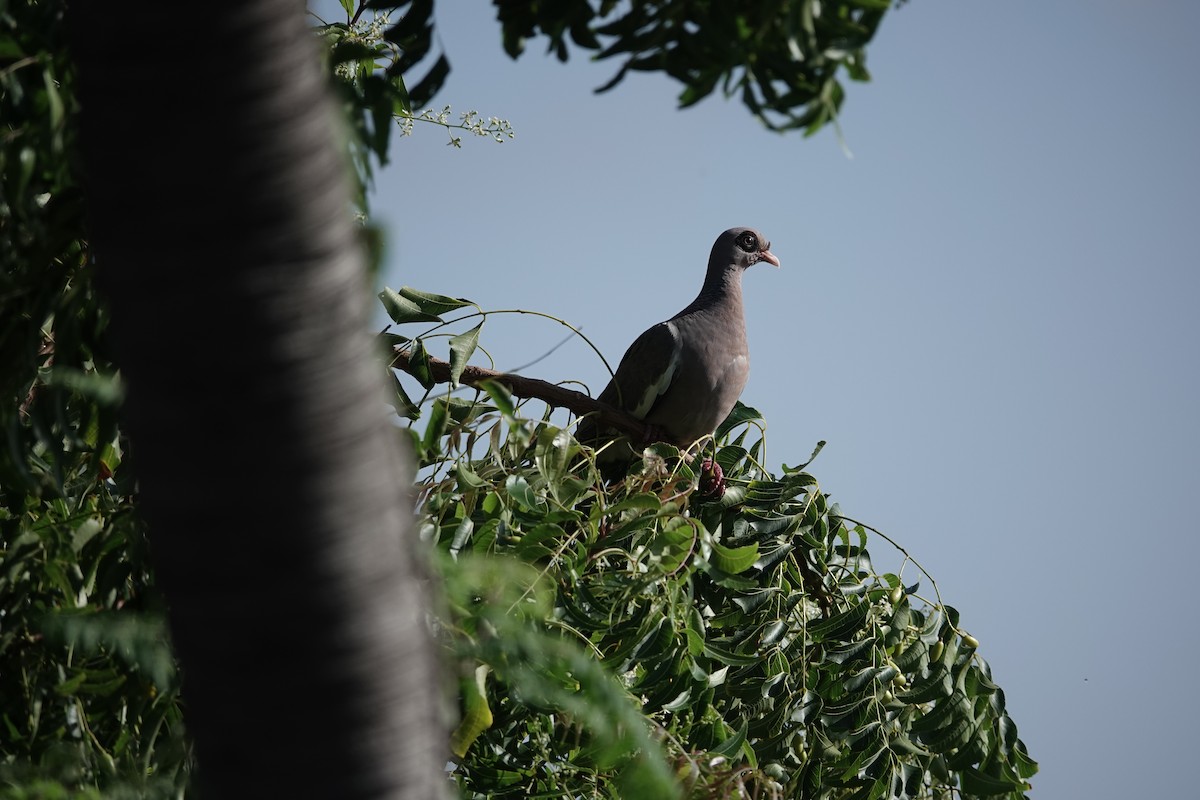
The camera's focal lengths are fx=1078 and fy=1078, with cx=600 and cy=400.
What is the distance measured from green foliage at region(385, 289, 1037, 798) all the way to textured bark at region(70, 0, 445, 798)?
0.45 meters

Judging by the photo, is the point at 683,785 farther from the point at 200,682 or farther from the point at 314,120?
the point at 314,120

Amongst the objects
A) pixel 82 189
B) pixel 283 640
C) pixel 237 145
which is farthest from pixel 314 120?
pixel 82 189

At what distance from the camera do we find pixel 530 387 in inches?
109

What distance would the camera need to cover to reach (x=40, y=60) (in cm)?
136

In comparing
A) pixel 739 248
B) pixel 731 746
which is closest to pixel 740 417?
pixel 731 746

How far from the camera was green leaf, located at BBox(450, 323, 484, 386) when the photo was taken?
2.43 metres

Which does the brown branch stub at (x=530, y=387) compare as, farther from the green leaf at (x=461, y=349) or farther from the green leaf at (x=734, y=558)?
the green leaf at (x=734, y=558)

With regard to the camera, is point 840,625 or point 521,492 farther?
point 840,625

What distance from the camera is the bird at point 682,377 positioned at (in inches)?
155

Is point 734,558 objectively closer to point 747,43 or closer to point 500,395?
point 500,395

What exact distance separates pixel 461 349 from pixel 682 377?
5.23 ft

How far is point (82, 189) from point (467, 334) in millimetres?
1152

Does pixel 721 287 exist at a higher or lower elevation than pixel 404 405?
lower

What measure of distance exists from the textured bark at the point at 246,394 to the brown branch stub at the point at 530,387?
1462 mm
